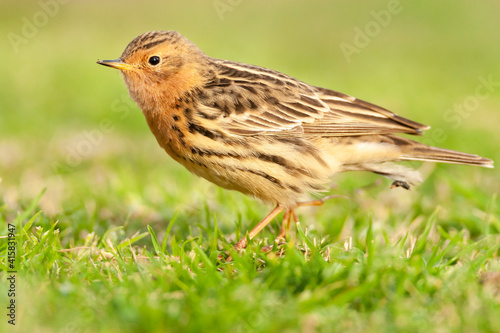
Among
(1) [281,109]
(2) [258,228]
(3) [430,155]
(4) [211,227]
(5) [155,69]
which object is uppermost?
(5) [155,69]

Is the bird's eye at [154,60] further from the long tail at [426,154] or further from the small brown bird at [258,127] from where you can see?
the long tail at [426,154]

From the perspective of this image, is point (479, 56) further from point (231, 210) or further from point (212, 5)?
point (231, 210)

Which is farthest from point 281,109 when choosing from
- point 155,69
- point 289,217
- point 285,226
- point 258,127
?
point 155,69

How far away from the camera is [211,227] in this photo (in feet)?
21.1

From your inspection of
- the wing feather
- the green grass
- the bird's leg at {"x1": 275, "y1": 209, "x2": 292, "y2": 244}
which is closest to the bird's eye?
the wing feather

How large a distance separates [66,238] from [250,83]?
2.33 meters

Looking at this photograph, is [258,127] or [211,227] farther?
[211,227]

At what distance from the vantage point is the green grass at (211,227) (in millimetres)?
3883

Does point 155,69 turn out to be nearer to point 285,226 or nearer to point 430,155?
point 285,226

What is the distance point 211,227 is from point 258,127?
1091 mm

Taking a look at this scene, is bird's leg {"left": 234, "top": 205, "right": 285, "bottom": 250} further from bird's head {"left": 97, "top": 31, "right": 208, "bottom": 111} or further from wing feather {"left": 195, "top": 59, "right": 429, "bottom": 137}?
bird's head {"left": 97, "top": 31, "right": 208, "bottom": 111}

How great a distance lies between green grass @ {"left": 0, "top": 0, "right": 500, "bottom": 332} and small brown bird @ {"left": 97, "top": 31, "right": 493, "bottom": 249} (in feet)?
1.67

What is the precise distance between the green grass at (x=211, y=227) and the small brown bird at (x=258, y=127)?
1.67 ft

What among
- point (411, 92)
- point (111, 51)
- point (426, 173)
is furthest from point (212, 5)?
point (426, 173)
